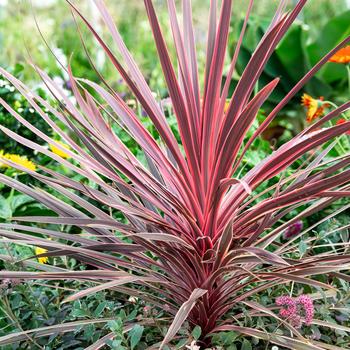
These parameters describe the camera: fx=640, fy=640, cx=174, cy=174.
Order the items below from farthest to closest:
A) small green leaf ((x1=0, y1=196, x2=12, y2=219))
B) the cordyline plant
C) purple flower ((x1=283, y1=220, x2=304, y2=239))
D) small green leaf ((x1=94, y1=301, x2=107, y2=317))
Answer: small green leaf ((x1=0, y1=196, x2=12, y2=219)), purple flower ((x1=283, y1=220, x2=304, y2=239)), small green leaf ((x1=94, y1=301, x2=107, y2=317)), the cordyline plant

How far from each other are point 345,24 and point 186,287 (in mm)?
2716

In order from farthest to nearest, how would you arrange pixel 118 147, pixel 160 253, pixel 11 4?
pixel 11 4, pixel 118 147, pixel 160 253

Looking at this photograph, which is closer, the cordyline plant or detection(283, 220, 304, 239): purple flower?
the cordyline plant

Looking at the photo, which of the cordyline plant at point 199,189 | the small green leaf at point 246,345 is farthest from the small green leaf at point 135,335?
the small green leaf at point 246,345

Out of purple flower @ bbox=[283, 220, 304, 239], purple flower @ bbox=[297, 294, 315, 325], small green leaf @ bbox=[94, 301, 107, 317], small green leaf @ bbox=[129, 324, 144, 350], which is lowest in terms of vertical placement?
purple flower @ bbox=[283, 220, 304, 239]

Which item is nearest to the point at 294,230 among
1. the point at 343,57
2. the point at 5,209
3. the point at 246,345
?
the point at 246,345

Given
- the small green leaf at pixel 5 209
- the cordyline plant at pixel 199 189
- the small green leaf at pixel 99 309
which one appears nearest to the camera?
the cordyline plant at pixel 199 189

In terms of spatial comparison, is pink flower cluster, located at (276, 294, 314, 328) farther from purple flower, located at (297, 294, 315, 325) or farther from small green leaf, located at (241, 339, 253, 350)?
small green leaf, located at (241, 339, 253, 350)

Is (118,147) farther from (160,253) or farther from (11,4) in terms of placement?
(11,4)

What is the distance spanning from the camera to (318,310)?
4.82 ft

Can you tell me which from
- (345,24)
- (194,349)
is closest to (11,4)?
(345,24)

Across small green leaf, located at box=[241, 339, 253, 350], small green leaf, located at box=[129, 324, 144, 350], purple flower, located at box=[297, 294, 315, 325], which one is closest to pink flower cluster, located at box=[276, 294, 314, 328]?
purple flower, located at box=[297, 294, 315, 325]

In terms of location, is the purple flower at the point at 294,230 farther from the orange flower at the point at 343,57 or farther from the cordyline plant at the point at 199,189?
the orange flower at the point at 343,57

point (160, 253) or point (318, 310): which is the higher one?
point (160, 253)
